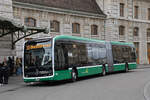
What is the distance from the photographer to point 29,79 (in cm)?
1605

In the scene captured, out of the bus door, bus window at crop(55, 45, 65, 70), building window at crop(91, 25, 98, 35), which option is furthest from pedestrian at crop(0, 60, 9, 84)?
building window at crop(91, 25, 98, 35)

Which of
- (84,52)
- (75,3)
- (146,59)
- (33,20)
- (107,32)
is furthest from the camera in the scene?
(146,59)

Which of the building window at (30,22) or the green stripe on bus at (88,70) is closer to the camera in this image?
the green stripe on bus at (88,70)

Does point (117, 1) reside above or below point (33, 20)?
A: above

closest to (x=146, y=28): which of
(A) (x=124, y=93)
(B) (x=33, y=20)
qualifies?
(B) (x=33, y=20)

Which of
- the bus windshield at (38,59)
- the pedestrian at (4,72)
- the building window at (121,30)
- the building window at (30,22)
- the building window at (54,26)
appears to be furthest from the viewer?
the building window at (121,30)

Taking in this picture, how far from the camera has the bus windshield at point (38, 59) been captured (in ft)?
51.6

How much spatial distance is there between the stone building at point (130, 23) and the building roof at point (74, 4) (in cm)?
108

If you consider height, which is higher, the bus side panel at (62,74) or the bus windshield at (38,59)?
the bus windshield at (38,59)

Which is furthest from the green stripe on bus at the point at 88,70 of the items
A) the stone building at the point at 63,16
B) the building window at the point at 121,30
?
the building window at the point at 121,30

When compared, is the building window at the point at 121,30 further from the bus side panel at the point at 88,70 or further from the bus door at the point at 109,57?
the bus side panel at the point at 88,70

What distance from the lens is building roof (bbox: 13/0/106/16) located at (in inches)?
1141

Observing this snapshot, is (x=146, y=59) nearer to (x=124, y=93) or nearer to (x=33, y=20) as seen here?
(x=33, y=20)

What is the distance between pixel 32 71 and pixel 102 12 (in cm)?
2189
